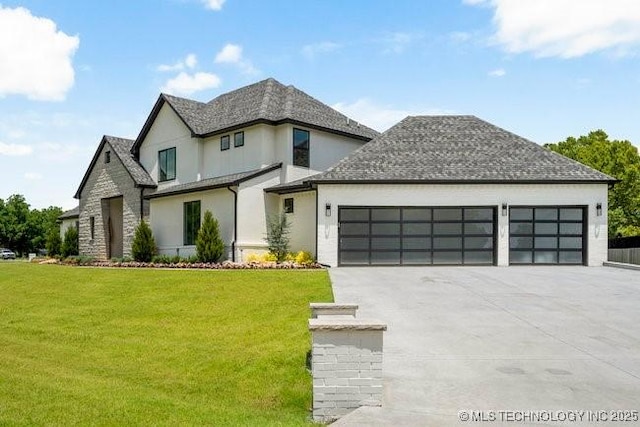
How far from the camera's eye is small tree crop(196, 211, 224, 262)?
2181cm

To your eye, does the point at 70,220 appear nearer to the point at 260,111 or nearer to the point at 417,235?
the point at 260,111

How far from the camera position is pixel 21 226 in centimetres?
7262

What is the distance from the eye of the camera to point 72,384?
6.64 m

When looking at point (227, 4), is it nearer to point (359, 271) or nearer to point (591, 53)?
point (359, 271)

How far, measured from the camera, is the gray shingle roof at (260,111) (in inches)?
976

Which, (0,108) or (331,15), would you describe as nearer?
(331,15)

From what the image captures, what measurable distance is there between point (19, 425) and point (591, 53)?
19091mm

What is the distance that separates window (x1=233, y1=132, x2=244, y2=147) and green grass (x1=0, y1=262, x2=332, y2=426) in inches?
427

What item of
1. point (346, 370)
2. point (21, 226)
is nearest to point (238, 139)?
point (346, 370)

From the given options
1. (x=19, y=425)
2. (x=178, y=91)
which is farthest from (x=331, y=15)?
(x=178, y=91)

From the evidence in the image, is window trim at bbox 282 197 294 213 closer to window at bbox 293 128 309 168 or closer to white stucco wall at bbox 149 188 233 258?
window at bbox 293 128 309 168

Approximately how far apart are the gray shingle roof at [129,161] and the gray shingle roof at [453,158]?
12004 mm

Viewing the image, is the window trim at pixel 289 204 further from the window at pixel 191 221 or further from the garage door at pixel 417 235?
the window at pixel 191 221

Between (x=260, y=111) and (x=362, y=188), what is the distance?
7159 millimetres
